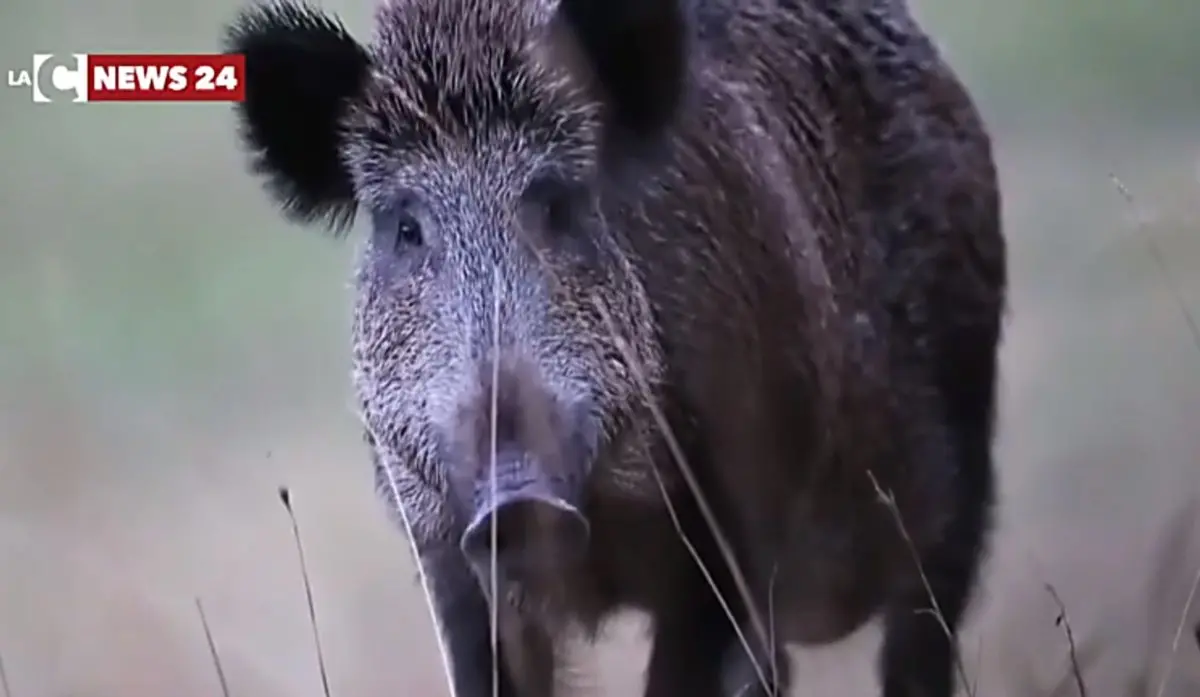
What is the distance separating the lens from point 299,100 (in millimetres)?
1396

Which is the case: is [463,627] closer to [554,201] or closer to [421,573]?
[421,573]

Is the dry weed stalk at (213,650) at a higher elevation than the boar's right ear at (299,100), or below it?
below

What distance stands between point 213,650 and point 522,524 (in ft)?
1.59

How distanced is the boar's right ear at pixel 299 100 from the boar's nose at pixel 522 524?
15.5 inches

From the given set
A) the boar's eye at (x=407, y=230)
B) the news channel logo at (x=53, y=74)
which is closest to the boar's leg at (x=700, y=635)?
the boar's eye at (x=407, y=230)

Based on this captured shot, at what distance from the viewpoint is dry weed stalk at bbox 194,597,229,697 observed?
1451 mm

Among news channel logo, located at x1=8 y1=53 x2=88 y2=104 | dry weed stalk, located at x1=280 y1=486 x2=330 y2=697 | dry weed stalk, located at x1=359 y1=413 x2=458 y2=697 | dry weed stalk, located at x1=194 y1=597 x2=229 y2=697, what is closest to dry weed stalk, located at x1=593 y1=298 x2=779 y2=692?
dry weed stalk, located at x1=359 y1=413 x2=458 y2=697

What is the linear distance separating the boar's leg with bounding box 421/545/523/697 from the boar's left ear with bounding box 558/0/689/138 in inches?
18.2

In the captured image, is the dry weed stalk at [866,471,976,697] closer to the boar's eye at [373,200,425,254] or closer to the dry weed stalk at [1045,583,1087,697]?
the dry weed stalk at [1045,583,1087,697]

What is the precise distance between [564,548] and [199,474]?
0.46 m

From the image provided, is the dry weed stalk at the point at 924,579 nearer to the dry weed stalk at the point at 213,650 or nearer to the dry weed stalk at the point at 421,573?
the dry weed stalk at the point at 421,573

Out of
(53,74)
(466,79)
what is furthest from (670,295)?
(53,74)

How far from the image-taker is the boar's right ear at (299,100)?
1.38 meters

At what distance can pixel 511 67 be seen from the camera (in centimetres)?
133
